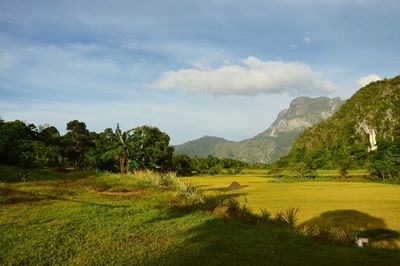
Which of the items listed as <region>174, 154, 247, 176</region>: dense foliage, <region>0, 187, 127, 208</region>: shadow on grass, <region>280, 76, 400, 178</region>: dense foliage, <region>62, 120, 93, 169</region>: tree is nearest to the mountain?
<region>280, 76, 400, 178</region>: dense foliage

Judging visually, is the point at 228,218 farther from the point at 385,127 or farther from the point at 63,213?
the point at 385,127

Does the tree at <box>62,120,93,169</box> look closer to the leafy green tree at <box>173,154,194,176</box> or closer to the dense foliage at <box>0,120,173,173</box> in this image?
the dense foliage at <box>0,120,173,173</box>

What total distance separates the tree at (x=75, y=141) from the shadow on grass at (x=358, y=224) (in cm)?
5147

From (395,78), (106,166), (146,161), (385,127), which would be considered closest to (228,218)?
(146,161)

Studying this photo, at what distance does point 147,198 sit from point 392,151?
78.4 meters

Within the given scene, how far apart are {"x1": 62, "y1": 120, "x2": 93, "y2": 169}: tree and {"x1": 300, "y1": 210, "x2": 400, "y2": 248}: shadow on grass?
169 feet

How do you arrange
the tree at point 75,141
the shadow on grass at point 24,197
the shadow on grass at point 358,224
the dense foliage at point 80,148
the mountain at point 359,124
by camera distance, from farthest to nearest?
the mountain at point 359,124
the tree at point 75,141
the dense foliage at point 80,148
the shadow on grass at point 358,224
the shadow on grass at point 24,197

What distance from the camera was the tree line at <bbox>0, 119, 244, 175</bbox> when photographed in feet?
104

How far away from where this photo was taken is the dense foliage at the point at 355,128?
11919 centimetres

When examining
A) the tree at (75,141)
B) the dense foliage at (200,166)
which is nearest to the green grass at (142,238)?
the tree at (75,141)

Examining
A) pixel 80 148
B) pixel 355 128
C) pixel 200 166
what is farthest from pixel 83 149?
pixel 355 128

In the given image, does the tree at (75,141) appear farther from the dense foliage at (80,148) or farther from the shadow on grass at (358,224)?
the shadow on grass at (358,224)

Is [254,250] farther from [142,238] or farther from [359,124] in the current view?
[359,124]

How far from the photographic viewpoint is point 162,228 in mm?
11141
